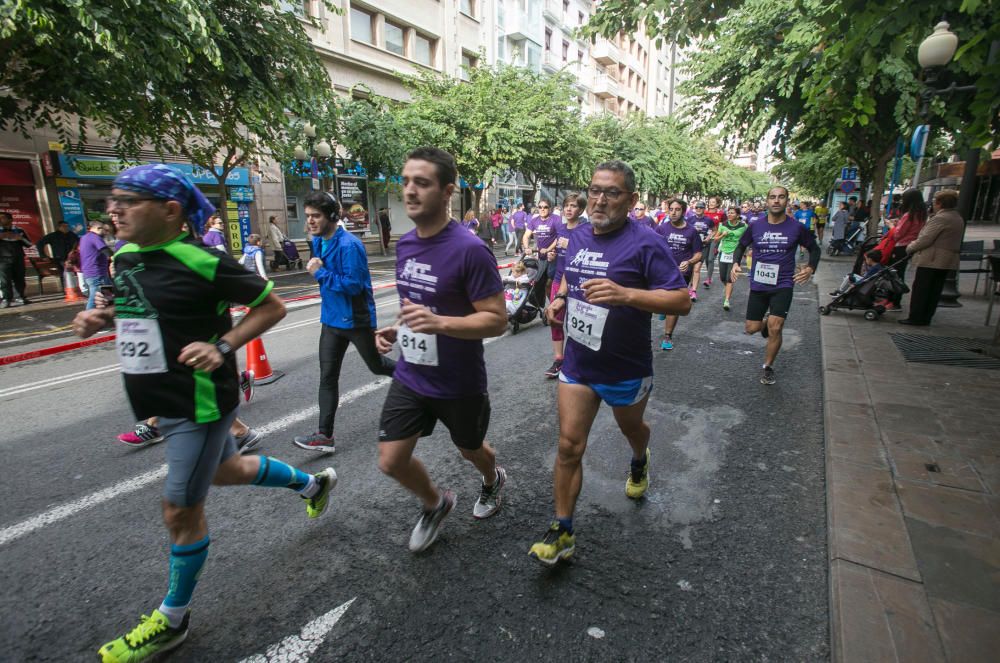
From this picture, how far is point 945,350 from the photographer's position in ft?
21.4

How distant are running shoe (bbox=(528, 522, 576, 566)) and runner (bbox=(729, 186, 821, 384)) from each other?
3806 millimetres

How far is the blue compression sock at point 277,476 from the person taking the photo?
8.56 ft

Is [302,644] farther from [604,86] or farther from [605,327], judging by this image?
[604,86]

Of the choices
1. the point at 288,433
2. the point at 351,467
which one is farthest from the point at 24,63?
the point at 351,467

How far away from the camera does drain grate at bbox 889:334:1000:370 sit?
236 inches

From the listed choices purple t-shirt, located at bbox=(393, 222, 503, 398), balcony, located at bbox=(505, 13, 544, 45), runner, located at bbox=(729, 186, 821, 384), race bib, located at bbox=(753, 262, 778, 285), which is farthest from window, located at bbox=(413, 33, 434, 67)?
purple t-shirt, located at bbox=(393, 222, 503, 398)

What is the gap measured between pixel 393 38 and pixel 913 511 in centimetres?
2744

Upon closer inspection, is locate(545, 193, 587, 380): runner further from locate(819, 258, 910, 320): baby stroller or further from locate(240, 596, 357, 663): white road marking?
locate(819, 258, 910, 320): baby stroller

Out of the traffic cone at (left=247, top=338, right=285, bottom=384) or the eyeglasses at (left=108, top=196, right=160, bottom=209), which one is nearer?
the eyeglasses at (left=108, top=196, right=160, bottom=209)

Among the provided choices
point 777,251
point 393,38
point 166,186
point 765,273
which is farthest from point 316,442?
point 393,38

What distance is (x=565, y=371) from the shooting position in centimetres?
282

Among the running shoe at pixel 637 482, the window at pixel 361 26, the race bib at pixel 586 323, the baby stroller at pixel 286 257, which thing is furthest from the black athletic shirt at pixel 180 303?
Answer: the window at pixel 361 26

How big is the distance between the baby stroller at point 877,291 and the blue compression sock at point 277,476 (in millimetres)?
8807

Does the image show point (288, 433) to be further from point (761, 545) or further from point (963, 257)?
point (963, 257)
